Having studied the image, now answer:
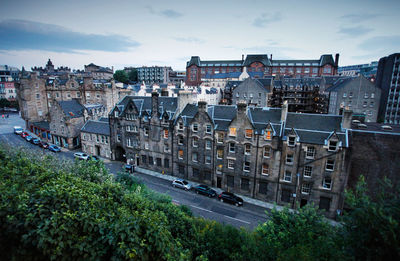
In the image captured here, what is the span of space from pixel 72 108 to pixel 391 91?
113314 millimetres

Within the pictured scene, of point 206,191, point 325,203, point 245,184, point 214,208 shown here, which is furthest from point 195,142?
point 325,203

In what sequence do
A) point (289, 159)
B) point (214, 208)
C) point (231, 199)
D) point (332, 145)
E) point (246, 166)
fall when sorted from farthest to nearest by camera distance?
point (246, 166)
point (231, 199)
point (214, 208)
point (289, 159)
point (332, 145)

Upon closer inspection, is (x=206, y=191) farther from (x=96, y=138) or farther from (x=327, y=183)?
(x=96, y=138)

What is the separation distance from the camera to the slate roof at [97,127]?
52.8 m

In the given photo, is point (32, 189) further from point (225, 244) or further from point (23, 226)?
point (225, 244)

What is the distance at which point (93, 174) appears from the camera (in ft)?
73.2

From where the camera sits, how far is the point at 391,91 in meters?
80.7

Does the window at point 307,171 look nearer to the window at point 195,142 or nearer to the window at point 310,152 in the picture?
the window at point 310,152

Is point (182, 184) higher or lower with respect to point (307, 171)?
lower

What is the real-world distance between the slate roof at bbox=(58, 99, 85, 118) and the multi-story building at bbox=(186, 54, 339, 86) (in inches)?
3610

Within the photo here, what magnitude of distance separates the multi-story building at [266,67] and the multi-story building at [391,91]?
51611mm

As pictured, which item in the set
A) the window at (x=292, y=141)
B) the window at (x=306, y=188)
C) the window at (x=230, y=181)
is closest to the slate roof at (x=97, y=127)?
the window at (x=230, y=181)

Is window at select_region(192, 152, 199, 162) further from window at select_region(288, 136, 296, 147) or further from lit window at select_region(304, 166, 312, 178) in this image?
lit window at select_region(304, 166, 312, 178)

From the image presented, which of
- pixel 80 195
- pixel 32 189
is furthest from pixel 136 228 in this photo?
pixel 32 189
